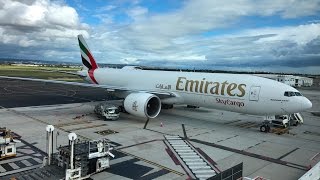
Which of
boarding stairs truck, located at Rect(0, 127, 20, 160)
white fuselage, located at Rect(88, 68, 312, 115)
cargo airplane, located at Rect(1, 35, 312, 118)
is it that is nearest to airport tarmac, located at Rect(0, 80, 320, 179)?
boarding stairs truck, located at Rect(0, 127, 20, 160)

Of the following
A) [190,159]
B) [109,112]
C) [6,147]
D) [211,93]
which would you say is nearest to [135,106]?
[109,112]

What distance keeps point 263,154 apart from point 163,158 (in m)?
5.06

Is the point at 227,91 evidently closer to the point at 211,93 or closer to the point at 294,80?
the point at 211,93

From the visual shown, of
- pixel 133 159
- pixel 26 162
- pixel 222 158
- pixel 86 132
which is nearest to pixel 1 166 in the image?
pixel 26 162

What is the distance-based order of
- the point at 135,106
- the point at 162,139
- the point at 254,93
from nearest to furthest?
the point at 162,139, the point at 254,93, the point at 135,106

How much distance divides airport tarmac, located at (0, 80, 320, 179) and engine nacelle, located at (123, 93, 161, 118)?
83 centimetres

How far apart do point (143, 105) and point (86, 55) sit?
15.1m

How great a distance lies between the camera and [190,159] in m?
13.6

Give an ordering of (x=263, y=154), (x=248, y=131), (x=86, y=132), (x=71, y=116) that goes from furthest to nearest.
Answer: (x=71, y=116) < (x=248, y=131) < (x=86, y=132) < (x=263, y=154)

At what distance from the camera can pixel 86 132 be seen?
60.1ft

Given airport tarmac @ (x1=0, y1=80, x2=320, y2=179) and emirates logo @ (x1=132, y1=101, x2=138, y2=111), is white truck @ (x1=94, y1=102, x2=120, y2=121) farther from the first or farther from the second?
emirates logo @ (x1=132, y1=101, x2=138, y2=111)

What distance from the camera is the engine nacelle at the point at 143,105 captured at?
2077 centimetres

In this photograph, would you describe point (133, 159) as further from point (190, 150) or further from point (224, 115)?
point (224, 115)

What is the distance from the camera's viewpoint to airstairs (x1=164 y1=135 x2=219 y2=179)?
11894 mm
